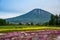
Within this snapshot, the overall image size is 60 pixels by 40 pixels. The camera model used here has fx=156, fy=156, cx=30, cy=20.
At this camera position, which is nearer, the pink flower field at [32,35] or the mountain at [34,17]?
the pink flower field at [32,35]

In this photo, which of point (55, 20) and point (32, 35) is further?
point (55, 20)

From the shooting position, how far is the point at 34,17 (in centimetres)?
228

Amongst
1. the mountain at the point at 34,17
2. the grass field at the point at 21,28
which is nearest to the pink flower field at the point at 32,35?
the grass field at the point at 21,28

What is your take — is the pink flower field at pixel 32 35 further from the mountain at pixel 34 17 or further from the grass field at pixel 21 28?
the mountain at pixel 34 17

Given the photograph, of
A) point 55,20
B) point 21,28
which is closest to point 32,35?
point 21,28

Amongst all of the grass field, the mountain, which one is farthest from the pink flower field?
the mountain

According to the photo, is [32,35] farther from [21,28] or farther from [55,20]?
[55,20]

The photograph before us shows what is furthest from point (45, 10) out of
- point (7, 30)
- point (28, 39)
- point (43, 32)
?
point (7, 30)

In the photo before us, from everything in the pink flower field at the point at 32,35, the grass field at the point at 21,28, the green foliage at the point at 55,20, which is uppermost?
the green foliage at the point at 55,20

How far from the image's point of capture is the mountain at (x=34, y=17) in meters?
2.22

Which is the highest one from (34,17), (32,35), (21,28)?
(34,17)

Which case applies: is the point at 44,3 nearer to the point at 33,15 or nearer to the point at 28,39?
the point at 33,15

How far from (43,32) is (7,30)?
1.79ft

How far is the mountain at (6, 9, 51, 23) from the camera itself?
2225 millimetres
